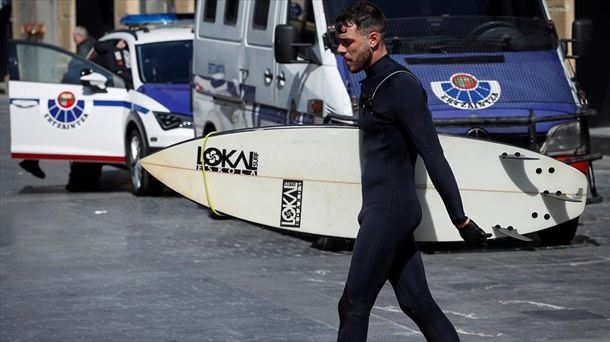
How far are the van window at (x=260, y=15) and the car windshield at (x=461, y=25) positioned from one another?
4.07ft

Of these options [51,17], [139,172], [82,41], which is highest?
[82,41]

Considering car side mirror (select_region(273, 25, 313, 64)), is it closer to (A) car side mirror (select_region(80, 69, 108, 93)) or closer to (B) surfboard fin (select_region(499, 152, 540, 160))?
(B) surfboard fin (select_region(499, 152, 540, 160))

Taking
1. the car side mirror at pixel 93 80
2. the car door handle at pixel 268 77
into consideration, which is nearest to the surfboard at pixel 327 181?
the car door handle at pixel 268 77

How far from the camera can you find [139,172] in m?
15.8

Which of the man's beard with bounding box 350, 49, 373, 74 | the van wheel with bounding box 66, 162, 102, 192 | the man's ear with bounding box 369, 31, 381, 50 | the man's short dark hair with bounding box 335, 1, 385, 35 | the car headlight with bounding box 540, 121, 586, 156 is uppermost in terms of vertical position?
the man's short dark hair with bounding box 335, 1, 385, 35

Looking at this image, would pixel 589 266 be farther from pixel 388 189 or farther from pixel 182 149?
pixel 388 189

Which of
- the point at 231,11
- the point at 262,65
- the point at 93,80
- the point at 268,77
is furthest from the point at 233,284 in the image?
the point at 93,80

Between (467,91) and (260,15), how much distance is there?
8.81 ft

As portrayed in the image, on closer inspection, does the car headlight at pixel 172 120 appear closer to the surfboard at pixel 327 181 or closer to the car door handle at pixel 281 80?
the car door handle at pixel 281 80

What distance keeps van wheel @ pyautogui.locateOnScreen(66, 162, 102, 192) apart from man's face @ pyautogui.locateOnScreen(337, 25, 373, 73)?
426 inches

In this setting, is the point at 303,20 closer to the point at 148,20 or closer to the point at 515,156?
the point at 515,156

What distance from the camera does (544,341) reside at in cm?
812

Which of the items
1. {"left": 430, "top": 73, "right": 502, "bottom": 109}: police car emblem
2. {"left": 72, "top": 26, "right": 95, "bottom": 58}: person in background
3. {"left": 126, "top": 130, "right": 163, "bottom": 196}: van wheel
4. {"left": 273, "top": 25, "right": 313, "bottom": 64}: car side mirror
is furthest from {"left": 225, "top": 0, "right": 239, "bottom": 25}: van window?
{"left": 72, "top": 26, "right": 95, "bottom": 58}: person in background

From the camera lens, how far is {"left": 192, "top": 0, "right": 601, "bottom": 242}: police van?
11.4 m
